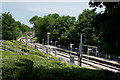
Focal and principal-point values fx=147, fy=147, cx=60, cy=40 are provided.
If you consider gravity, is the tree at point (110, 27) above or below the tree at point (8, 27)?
below

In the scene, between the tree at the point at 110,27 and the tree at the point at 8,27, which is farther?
the tree at the point at 8,27

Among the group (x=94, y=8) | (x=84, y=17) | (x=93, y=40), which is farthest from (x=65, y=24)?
(x=94, y=8)

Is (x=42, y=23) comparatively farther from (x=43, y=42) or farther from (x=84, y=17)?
(x=84, y=17)

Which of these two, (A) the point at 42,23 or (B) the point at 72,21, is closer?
(B) the point at 72,21

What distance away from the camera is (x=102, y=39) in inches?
220

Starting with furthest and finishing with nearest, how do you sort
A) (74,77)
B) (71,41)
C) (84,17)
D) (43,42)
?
(43,42)
(71,41)
(84,17)
(74,77)

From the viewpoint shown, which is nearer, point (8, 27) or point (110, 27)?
point (110, 27)

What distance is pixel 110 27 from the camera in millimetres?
5035

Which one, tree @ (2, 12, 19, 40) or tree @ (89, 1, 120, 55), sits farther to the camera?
tree @ (2, 12, 19, 40)

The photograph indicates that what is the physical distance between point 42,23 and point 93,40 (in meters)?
33.3

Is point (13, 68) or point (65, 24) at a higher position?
point (65, 24)

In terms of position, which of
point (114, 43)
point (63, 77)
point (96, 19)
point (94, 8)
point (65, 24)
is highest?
point (65, 24)

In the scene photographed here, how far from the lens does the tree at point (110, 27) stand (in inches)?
196

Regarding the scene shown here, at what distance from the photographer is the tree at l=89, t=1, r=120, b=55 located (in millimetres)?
4988
